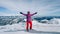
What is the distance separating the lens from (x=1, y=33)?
7.18 ft

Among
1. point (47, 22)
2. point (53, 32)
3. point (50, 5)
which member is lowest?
point (53, 32)

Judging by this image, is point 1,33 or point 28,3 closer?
point 1,33

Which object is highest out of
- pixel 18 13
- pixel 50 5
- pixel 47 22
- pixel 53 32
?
pixel 50 5

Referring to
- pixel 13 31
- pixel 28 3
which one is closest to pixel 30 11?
pixel 28 3

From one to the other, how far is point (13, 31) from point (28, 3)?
1.95 ft

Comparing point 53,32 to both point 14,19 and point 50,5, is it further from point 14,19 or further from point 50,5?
point 14,19

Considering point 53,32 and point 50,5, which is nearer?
point 53,32

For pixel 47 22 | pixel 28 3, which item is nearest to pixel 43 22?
pixel 47 22

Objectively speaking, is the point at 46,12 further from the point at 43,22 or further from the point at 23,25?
the point at 23,25

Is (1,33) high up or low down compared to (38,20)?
down

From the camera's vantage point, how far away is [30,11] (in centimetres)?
234

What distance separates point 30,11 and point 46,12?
32 centimetres

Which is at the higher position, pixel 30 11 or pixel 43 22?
pixel 30 11

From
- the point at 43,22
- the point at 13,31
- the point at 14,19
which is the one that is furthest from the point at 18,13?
the point at 43,22
